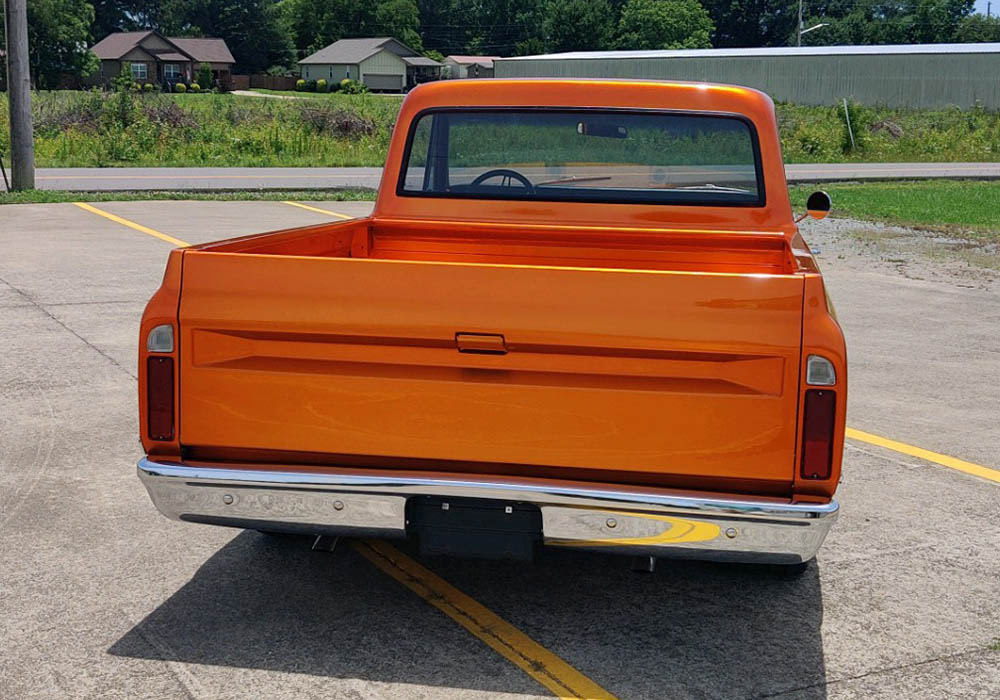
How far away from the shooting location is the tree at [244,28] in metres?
127

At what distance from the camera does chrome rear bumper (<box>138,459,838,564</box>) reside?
367cm

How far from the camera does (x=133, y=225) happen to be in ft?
53.6

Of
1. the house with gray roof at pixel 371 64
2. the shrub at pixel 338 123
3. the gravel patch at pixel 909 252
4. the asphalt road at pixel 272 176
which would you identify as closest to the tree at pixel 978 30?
the house with gray roof at pixel 371 64

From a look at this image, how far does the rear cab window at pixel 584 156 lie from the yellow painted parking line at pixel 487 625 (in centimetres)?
178

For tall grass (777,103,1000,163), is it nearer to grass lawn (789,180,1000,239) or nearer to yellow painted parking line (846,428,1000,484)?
grass lawn (789,180,1000,239)

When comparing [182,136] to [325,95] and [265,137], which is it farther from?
→ [325,95]

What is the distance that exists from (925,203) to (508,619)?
19608mm

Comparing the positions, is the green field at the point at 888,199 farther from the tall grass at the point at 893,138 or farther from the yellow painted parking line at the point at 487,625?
the yellow painted parking line at the point at 487,625

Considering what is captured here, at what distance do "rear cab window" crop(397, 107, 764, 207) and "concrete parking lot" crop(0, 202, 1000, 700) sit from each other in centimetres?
169

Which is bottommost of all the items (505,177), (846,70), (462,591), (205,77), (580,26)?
(462,591)

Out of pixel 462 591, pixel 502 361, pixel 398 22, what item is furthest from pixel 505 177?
pixel 398 22

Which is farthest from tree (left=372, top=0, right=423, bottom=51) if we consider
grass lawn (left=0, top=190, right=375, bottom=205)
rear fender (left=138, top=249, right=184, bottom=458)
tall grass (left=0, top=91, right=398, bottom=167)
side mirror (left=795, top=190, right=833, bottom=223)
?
rear fender (left=138, top=249, right=184, bottom=458)

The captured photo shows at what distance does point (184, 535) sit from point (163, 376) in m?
1.45

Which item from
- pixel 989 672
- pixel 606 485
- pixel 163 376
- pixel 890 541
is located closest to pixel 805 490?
pixel 606 485
